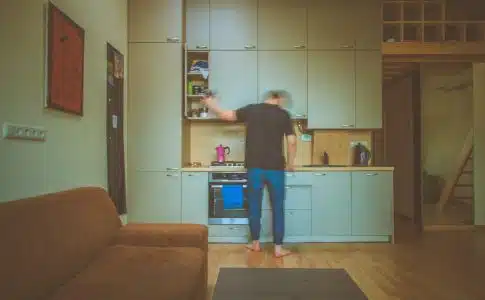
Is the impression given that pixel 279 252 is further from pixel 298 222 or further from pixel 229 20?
pixel 229 20

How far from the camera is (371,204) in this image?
470cm

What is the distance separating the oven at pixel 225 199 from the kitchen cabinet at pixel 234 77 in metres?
0.86

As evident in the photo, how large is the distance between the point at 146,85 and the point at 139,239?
242 centimetres

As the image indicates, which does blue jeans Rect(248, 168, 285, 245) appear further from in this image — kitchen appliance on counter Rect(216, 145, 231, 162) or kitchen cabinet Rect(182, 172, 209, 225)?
kitchen appliance on counter Rect(216, 145, 231, 162)

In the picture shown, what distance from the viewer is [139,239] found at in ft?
8.73

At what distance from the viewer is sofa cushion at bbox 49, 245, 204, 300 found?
1.67 metres

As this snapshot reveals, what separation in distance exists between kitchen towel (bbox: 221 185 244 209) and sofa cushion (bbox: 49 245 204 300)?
85.5 inches

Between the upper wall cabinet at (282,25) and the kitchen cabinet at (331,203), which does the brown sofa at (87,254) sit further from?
the upper wall cabinet at (282,25)

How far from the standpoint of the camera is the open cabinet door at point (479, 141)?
19.2ft

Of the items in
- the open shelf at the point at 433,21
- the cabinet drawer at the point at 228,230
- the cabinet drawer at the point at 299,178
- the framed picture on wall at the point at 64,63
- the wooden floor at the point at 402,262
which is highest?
the open shelf at the point at 433,21

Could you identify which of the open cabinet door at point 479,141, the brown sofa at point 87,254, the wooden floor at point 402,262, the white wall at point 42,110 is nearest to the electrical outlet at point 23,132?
the white wall at point 42,110

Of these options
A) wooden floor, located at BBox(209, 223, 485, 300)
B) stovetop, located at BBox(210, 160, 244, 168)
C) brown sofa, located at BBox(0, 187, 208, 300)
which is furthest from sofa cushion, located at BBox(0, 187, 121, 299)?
stovetop, located at BBox(210, 160, 244, 168)

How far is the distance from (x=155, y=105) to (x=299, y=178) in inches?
68.9

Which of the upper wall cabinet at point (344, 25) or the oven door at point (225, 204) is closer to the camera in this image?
the oven door at point (225, 204)
